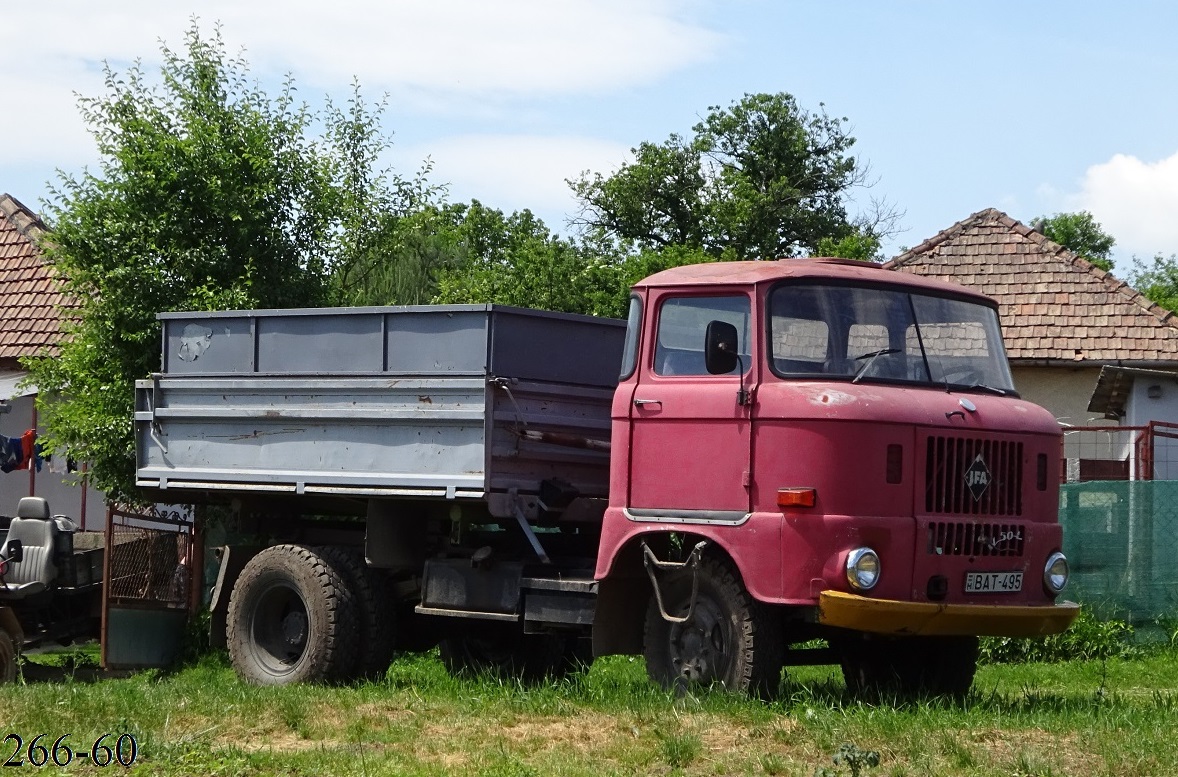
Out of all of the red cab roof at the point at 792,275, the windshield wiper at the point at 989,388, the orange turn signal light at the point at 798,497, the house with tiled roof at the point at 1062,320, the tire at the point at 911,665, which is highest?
the house with tiled roof at the point at 1062,320

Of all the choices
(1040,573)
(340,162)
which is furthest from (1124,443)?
(1040,573)

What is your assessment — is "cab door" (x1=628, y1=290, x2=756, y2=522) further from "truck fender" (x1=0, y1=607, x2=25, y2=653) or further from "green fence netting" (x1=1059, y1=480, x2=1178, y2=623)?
"green fence netting" (x1=1059, y1=480, x2=1178, y2=623)

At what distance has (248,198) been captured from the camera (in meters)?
15.8

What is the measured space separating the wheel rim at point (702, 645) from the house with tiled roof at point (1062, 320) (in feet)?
47.2

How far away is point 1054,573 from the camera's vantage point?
358 inches

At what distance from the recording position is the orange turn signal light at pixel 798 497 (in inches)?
330

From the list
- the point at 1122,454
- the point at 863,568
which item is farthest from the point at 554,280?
the point at 863,568

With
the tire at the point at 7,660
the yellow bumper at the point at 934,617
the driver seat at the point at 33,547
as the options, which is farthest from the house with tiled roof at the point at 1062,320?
the tire at the point at 7,660

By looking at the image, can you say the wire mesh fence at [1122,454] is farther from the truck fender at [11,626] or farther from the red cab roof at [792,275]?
the truck fender at [11,626]

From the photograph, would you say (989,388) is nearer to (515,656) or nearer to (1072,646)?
(515,656)

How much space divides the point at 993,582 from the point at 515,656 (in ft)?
13.4

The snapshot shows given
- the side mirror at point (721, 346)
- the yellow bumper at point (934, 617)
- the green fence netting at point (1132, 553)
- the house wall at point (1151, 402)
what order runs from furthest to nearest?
Answer: 1. the house wall at point (1151, 402)
2. the green fence netting at point (1132, 553)
3. the side mirror at point (721, 346)
4. the yellow bumper at point (934, 617)

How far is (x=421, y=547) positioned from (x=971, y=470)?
3908mm

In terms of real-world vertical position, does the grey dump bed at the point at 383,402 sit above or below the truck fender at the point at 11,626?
above
